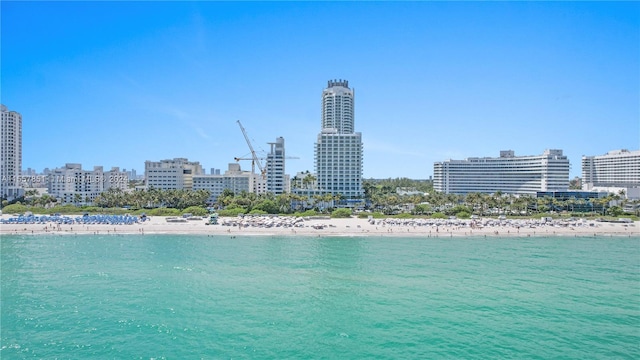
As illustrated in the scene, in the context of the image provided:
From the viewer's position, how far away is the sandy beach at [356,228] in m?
82.2

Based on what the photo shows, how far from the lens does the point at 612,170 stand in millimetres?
179375

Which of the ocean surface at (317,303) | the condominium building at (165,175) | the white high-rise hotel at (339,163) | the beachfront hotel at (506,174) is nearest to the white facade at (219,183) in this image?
the condominium building at (165,175)

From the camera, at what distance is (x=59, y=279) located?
1780 inches

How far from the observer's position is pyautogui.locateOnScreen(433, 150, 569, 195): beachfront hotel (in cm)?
15388

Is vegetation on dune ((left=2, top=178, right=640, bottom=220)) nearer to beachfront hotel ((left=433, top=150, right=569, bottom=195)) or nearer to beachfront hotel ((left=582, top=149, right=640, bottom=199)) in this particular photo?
beachfront hotel ((left=433, top=150, right=569, bottom=195))

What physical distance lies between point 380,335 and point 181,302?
17.9 metres

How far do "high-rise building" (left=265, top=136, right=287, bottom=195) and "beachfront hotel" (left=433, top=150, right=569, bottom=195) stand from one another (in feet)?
253

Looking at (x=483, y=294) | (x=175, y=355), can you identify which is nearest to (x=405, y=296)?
(x=483, y=294)

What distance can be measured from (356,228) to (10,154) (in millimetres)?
136584

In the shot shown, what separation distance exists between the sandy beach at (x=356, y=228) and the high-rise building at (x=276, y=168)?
5042cm

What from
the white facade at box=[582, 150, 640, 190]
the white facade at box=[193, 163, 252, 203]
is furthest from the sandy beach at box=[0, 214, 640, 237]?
the white facade at box=[582, 150, 640, 190]

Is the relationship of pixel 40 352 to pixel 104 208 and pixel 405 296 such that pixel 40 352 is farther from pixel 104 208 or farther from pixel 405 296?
pixel 104 208

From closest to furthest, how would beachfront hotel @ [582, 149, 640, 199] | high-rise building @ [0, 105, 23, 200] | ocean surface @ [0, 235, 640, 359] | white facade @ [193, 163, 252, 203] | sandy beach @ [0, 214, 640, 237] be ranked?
1. ocean surface @ [0, 235, 640, 359]
2. sandy beach @ [0, 214, 640, 237]
3. high-rise building @ [0, 105, 23, 200]
4. beachfront hotel @ [582, 149, 640, 199]
5. white facade @ [193, 163, 252, 203]

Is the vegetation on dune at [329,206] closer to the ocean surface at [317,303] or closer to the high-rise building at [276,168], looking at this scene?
the high-rise building at [276,168]
